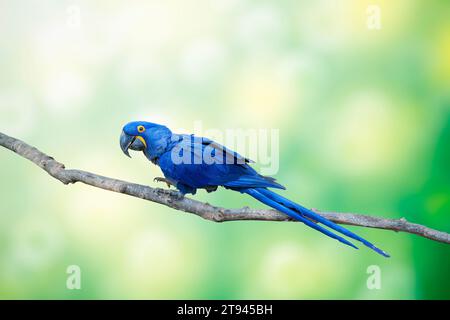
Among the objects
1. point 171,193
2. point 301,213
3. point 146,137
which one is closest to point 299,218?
point 301,213

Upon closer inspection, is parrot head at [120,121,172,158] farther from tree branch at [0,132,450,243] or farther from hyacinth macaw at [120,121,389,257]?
tree branch at [0,132,450,243]

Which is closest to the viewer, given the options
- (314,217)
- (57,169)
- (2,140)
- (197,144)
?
(314,217)

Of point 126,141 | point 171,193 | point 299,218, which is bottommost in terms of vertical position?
point 299,218

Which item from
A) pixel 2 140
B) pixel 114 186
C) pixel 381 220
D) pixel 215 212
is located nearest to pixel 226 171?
pixel 215 212

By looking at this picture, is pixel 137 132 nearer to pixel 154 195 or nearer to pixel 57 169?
pixel 154 195

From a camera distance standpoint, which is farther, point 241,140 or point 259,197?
point 241,140

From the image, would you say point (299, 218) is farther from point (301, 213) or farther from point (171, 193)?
point (171, 193)
